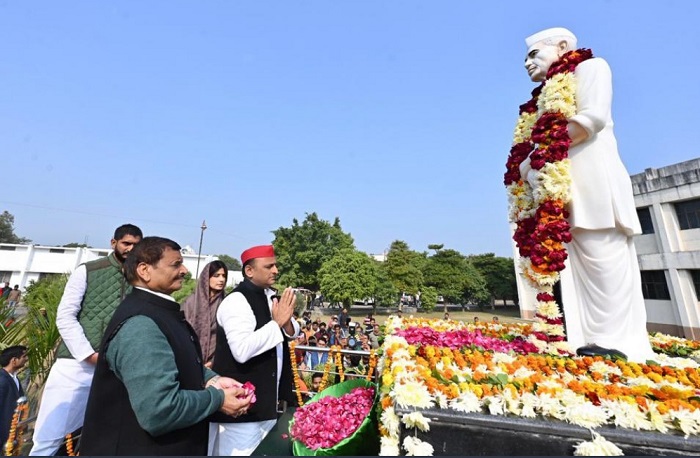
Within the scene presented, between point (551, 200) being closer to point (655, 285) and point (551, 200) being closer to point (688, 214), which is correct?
point (688, 214)

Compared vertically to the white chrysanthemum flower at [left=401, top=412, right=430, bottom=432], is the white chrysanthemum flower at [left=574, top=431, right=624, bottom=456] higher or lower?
lower

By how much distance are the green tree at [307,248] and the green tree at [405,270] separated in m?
5.16

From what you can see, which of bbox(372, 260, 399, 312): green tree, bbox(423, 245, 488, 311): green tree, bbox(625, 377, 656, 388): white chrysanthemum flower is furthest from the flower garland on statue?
bbox(423, 245, 488, 311): green tree

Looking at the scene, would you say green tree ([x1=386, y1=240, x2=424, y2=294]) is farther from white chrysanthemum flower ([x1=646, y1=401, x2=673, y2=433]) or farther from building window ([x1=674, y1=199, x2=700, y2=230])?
white chrysanthemum flower ([x1=646, y1=401, x2=673, y2=433])

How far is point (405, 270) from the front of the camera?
37000 mm

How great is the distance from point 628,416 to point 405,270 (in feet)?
117

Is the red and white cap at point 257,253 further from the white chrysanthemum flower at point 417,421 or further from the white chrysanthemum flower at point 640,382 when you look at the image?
the white chrysanthemum flower at point 640,382

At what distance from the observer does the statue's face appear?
3861 millimetres

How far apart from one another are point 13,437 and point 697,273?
982 inches

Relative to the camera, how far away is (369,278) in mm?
32094

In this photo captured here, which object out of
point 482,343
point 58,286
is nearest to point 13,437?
point 58,286

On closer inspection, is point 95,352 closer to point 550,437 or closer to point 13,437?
point 13,437

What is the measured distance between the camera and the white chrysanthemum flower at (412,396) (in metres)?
1.92

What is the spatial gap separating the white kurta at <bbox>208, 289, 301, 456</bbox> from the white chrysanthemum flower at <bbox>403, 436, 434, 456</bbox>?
1.21 meters
